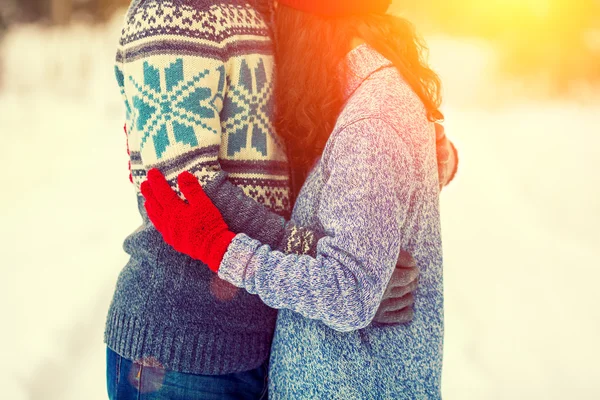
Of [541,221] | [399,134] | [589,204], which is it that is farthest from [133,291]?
[589,204]

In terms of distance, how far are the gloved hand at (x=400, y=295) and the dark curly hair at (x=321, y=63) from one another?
269 mm

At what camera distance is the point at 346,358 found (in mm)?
785

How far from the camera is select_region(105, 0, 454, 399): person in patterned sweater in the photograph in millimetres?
716

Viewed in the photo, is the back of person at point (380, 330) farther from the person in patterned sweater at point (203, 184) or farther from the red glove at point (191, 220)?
the red glove at point (191, 220)

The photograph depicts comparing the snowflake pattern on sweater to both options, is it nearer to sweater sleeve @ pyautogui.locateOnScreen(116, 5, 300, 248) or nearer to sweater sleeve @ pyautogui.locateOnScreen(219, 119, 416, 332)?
sweater sleeve @ pyautogui.locateOnScreen(116, 5, 300, 248)

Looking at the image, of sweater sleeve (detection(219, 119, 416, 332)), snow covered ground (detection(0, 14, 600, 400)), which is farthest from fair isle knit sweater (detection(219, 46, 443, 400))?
snow covered ground (detection(0, 14, 600, 400))

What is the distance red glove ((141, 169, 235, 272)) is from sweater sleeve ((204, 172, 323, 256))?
22 millimetres

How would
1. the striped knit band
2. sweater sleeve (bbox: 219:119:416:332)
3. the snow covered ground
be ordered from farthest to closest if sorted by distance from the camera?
the snow covered ground → the striped knit band → sweater sleeve (bbox: 219:119:416:332)

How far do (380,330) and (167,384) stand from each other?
0.39 meters

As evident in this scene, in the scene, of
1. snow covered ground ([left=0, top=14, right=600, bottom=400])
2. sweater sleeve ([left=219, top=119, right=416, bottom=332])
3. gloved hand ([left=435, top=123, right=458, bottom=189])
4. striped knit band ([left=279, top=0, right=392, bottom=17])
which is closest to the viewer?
sweater sleeve ([left=219, top=119, right=416, bottom=332])

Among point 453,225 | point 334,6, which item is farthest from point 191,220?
point 453,225

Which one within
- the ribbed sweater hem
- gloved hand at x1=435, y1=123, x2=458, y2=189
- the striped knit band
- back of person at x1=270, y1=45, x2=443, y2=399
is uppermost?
the striped knit band

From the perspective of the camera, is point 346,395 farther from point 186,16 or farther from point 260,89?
point 186,16

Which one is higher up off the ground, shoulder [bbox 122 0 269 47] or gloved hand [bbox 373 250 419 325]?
shoulder [bbox 122 0 269 47]
